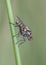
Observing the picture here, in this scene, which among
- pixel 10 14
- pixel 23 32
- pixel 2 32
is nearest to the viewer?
pixel 10 14

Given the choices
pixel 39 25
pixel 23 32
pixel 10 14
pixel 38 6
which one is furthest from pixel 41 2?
pixel 10 14

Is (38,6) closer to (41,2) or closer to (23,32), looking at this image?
(41,2)

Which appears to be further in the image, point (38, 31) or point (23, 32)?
point (38, 31)

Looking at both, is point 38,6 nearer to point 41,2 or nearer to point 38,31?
point 41,2

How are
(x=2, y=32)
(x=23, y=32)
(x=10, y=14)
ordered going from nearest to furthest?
1. (x=10, y=14)
2. (x=23, y=32)
3. (x=2, y=32)

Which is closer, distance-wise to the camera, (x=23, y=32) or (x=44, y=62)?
(x=23, y=32)

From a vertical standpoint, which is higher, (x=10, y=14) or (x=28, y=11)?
(x=28, y=11)

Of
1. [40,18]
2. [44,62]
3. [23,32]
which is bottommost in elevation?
[44,62]
